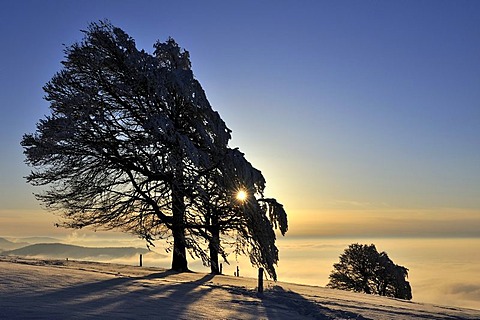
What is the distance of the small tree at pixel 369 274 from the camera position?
136 feet

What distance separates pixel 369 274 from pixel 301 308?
1266 inches

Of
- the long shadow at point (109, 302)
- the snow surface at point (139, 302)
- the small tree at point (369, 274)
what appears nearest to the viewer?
the long shadow at point (109, 302)

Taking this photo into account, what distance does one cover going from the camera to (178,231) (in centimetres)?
2372

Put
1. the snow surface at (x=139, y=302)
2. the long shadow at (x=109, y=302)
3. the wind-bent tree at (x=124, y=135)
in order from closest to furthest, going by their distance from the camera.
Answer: the long shadow at (x=109, y=302) < the snow surface at (x=139, y=302) < the wind-bent tree at (x=124, y=135)

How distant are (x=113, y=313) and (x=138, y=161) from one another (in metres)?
14.4

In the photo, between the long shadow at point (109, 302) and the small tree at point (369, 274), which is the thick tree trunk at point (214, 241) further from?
the small tree at point (369, 274)

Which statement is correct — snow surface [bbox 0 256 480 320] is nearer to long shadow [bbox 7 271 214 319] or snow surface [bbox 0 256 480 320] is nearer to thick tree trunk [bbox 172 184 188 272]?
long shadow [bbox 7 271 214 319]

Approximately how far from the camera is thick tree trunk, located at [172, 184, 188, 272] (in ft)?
74.6

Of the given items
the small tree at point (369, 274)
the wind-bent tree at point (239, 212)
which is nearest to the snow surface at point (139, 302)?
the wind-bent tree at point (239, 212)

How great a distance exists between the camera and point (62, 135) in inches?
829

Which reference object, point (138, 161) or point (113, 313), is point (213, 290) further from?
point (138, 161)

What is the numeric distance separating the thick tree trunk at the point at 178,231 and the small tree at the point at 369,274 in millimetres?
22513

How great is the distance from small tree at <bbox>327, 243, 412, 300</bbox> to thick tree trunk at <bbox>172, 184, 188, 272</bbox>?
22.5 meters

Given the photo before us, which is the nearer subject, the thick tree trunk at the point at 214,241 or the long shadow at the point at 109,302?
the long shadow at the point at 109,302
